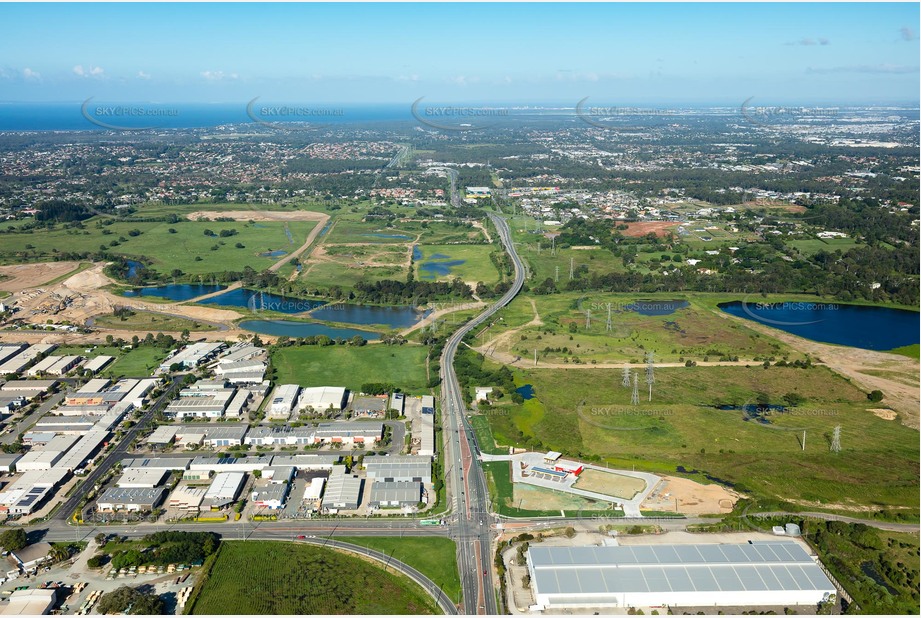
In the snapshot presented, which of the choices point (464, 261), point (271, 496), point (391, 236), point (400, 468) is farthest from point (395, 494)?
point (391, 236)

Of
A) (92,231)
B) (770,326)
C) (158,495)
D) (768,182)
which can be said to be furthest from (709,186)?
(158,495)

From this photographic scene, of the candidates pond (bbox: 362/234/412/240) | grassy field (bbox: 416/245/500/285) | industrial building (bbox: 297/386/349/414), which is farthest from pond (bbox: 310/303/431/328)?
pond (bbox: 362/234/412/240)

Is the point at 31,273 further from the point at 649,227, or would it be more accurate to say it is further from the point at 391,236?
the point at 649,227

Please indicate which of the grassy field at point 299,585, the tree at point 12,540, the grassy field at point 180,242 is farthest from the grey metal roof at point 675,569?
the grassy field at point 180,242

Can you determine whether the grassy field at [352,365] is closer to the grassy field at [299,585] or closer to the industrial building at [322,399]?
the industrial building at [322,399]

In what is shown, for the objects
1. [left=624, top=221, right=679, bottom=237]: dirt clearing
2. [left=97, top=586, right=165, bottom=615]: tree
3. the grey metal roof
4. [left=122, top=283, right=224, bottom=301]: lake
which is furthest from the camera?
[left=624, top=221, right=679, bottom=237]: dirt clearing

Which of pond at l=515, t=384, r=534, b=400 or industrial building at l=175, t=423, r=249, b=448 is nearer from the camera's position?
industrial building at l=175, t=423, r=249, b=448

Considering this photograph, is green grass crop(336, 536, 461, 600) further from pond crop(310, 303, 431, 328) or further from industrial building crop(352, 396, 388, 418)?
pond crop(310, 303, 431, 328)
